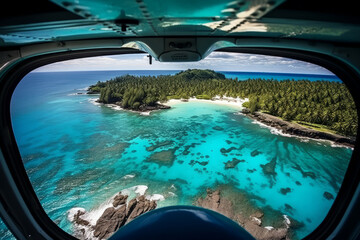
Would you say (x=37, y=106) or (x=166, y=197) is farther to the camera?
(x=37, y=106)

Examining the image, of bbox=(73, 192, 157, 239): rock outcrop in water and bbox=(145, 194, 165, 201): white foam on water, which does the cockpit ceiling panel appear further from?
bbox=(145, 194, 165, 201): white foam on water

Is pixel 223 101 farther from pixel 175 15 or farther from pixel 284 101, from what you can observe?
pixel 175 15

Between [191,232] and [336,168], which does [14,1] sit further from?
[336,168]

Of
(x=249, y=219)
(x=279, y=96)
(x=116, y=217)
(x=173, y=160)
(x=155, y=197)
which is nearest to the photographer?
(x=116, y=217)

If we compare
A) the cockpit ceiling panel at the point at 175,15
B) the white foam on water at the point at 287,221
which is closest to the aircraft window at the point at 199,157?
the white foam on water at the point at 287,221

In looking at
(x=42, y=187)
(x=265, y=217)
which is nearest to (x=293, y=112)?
(x=265, y=217)

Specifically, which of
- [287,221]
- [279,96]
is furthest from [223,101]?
[287,221]

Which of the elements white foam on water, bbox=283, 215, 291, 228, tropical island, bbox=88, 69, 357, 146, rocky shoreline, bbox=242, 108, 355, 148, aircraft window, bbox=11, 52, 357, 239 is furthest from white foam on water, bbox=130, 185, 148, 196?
rocky shoreline, bbox=242, 108, 355, 148
